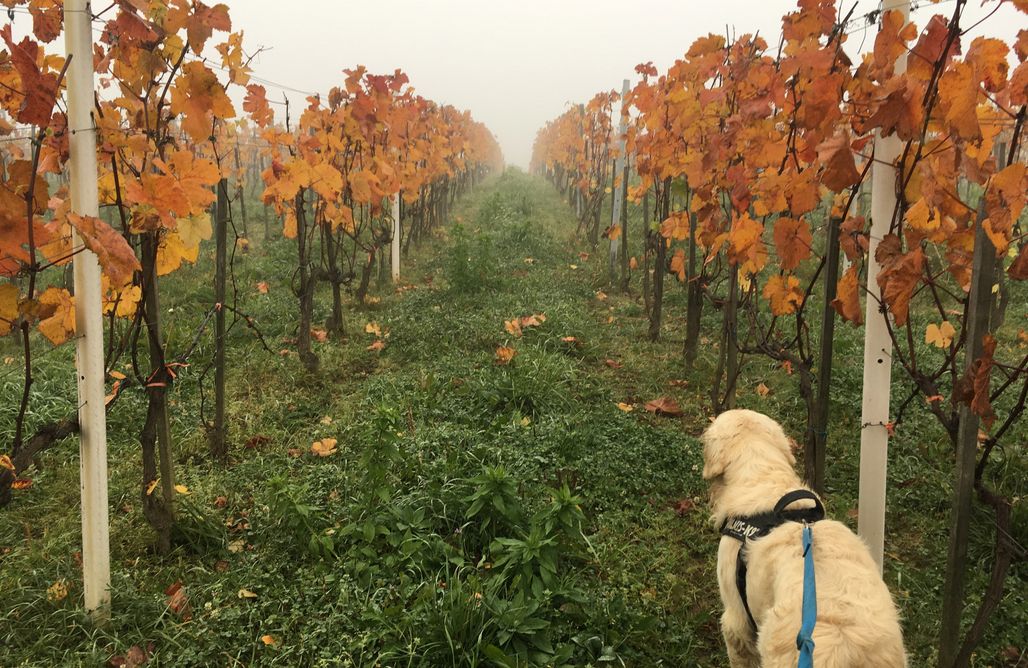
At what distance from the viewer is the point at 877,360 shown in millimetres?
2758

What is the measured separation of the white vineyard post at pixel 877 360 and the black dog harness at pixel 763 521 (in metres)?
0.63

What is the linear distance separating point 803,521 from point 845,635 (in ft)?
1.95

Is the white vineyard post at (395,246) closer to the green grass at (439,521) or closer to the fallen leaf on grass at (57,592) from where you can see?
the green grass at (439,521)

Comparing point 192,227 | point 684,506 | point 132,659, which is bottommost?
point 132,659

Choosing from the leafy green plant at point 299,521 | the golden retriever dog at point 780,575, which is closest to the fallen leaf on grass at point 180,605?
the leafy green plant at point 299,521

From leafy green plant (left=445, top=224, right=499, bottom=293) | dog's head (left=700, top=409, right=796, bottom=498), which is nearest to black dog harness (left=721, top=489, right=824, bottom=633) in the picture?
dog's head (left=700, top=409, right=796, bottom=498)

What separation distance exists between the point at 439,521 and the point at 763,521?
1.89 meters

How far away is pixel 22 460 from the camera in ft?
7.63

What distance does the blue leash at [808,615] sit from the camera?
1642mm

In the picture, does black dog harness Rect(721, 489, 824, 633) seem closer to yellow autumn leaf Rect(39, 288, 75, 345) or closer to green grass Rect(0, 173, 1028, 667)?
green grass Rect(0, 173, 1028, 667)

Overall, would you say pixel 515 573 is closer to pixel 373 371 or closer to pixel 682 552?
pixel 682 552

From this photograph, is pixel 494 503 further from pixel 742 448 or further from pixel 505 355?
pixel 505 355

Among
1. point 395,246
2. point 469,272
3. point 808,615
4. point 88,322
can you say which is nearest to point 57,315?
point 88,322

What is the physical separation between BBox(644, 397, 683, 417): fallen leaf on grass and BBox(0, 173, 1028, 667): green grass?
123 mm
